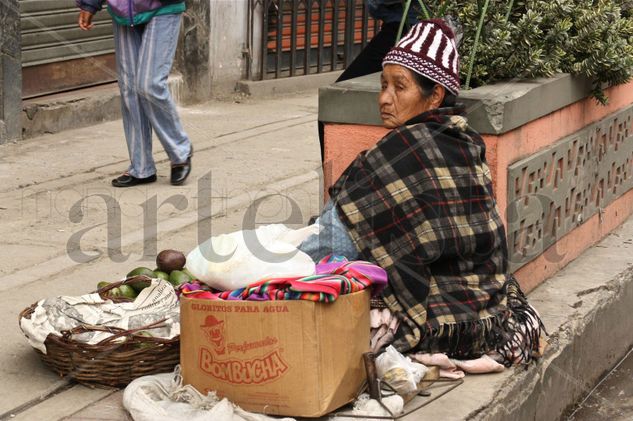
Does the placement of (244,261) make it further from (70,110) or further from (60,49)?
(60,49)

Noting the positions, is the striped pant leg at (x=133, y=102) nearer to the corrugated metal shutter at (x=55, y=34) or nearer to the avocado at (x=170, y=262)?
the corrugated metal shutter at (x=55, y=34)

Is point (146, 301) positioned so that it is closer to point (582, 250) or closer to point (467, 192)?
point (467, 192)

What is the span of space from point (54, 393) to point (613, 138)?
10.4ft

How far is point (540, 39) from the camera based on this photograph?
15.7 ft

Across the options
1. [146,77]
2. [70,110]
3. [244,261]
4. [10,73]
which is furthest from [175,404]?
[70,110]

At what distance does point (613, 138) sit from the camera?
5.61m

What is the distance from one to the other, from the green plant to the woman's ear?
66cm

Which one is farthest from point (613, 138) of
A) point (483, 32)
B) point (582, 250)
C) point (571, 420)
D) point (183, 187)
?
point (183, 187)

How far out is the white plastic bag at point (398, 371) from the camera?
11.3 feet

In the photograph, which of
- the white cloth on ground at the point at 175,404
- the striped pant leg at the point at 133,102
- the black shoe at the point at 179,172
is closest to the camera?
the white cloth on ground at the point at 175,404

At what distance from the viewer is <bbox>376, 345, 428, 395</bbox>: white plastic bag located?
345 cm

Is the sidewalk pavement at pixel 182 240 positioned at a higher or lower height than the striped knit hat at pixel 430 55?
lower

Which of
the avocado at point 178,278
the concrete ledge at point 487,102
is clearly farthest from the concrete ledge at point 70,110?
the avocado at point 178,278

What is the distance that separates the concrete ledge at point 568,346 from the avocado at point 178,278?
112cm
